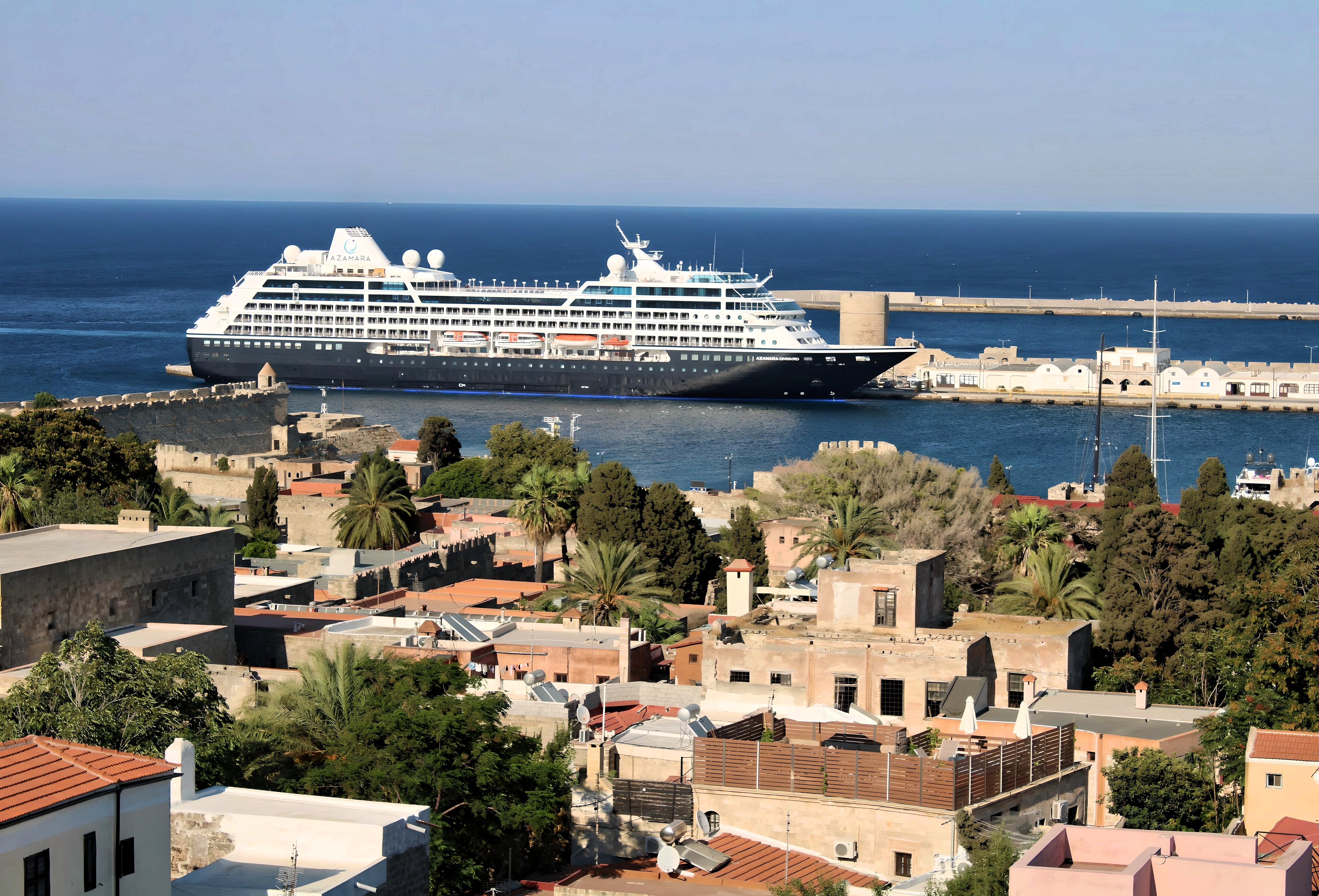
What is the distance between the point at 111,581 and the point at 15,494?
1079 cm

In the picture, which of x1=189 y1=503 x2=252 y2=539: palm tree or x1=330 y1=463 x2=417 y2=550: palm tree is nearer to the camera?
x1=189 y1=503 x2=252 y2=539: palm tree

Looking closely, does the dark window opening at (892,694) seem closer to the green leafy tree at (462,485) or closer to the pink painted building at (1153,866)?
the pink painted building at (1153,866)

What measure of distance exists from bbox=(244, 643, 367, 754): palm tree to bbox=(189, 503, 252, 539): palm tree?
16.7 meters

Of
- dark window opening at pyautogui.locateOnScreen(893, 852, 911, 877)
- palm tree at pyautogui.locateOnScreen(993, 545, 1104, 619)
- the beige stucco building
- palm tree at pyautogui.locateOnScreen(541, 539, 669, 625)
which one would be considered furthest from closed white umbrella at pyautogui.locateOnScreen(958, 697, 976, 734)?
palm tree at pyautogui.locateOnScreen(541, 539, 669, 625)

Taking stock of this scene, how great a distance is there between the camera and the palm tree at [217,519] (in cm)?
3462

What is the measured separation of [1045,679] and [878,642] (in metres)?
2.29

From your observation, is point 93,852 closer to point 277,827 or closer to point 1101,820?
point 277,827

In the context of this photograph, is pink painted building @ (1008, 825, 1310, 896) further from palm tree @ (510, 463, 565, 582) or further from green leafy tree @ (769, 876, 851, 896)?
palm tree @ (510, 463, 565, 582)

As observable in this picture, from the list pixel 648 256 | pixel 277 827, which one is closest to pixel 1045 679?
pixel 277 827

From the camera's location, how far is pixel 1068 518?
3931 centimetres

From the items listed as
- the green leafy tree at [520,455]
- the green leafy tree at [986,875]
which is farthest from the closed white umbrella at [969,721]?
the green leafy tree at [520,455]

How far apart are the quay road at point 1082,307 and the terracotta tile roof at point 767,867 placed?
459ft

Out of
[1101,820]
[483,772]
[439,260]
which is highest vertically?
[439,260]

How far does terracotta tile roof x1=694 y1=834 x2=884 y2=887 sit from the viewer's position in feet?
45.6
